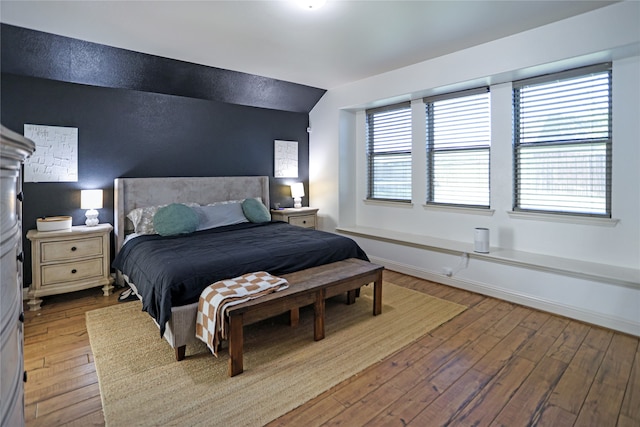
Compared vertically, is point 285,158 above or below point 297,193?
above

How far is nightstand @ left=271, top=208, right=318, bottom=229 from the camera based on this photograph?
16.9 ft

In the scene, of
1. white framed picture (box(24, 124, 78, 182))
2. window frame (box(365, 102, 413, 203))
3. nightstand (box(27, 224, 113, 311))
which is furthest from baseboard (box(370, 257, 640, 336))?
white framed picture (box(24, 124, 78, 182))

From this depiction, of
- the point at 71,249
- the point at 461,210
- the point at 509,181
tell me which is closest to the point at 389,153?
the point at 461,210

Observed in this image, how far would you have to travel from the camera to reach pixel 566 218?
3.33 meters

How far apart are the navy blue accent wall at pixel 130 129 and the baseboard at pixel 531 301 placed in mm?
2695

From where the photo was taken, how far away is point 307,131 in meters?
5.78

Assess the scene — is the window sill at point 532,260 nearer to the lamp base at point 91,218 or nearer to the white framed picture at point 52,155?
the lamp base at point 91,218

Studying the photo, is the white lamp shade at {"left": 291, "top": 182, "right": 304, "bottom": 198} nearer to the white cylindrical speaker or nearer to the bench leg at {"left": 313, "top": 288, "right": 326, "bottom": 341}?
the white cylindrical speaker

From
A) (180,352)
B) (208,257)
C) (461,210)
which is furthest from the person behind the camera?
(461,210)

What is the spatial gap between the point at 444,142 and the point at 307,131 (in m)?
2.31

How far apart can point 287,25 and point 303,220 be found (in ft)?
9.53

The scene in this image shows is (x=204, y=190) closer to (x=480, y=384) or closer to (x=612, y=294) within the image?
(x=480, y=384)

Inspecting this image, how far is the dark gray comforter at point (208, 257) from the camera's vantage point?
8.03ft

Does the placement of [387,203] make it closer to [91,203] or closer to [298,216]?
[298,216]
